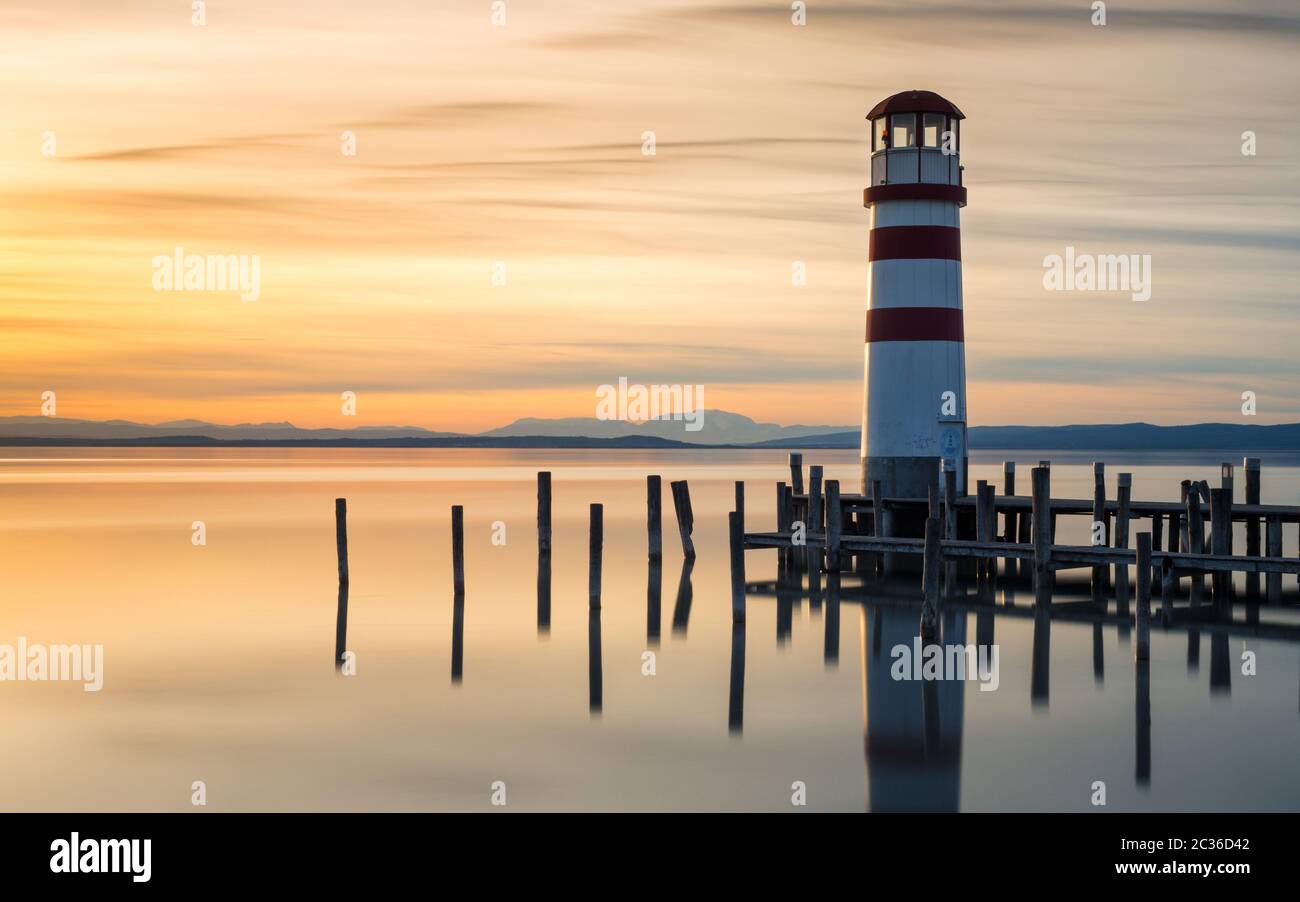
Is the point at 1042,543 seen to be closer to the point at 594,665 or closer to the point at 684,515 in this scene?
the point at 594,665

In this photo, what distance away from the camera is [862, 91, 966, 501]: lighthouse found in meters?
23.4

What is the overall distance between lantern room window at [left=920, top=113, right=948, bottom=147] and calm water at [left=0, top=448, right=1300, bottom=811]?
7.96 meters

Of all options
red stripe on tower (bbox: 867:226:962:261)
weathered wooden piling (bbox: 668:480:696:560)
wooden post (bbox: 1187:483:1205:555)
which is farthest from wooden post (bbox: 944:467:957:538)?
weathered wooden piling (bbox: 668:480:696:560)

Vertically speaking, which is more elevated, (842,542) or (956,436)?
(956,436)

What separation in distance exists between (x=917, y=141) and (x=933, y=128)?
503 mm

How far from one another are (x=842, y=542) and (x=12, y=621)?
13885 millimetres

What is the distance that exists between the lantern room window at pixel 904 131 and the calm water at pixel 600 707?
7846mm

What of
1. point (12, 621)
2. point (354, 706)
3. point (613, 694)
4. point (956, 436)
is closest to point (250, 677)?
point (354, 706)

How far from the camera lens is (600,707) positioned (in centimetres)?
1508

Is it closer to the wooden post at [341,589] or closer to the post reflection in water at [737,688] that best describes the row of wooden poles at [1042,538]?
the post reflection in water at [737,688]

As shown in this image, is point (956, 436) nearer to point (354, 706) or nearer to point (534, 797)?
point (354, 706)

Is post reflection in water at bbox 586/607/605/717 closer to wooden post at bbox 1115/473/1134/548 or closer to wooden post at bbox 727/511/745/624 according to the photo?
wooden post at bbox 727/511/745/624
